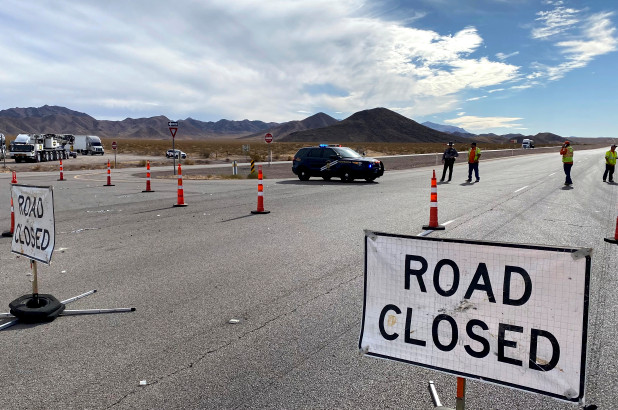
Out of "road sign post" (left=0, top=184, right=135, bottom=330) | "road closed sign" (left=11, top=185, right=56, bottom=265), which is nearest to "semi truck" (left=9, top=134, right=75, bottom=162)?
"road closed sign" (left=11, top=185, right=56, bottom=265)

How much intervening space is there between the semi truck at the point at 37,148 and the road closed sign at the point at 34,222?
50.2m

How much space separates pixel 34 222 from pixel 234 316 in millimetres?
2437

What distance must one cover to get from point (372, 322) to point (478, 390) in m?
1.26

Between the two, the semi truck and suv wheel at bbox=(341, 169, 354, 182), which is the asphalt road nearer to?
suv wheel at bbox=(341, 169, 354, 182)

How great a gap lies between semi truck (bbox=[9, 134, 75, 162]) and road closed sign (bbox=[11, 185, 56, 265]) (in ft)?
165

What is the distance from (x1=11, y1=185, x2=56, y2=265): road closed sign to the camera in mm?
5375

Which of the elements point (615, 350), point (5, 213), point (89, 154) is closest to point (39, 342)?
point (615, 350)

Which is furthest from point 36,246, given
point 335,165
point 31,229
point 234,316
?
point 335,165

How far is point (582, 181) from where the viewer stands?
919 inches

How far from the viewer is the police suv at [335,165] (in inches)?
922

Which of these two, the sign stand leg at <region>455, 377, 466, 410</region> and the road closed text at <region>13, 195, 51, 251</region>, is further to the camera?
the road closed text at <region>13, 195, 51, 251</region>

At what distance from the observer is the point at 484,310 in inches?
109

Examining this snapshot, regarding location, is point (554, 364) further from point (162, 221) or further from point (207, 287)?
point (162, 221)

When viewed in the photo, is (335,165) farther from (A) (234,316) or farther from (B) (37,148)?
(B) (37,148)
